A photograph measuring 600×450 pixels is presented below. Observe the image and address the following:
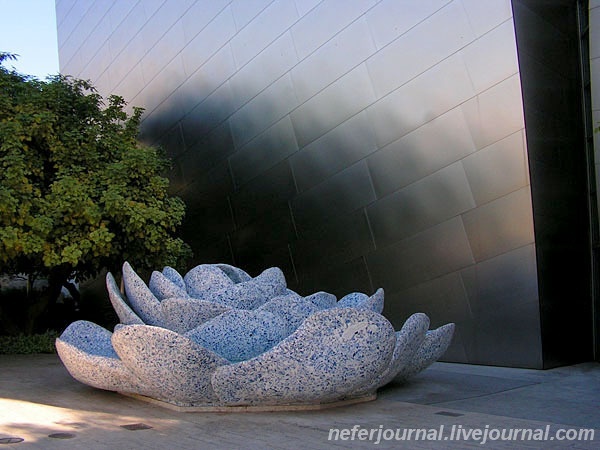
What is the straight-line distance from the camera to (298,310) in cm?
858

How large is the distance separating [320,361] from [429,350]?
267 cm

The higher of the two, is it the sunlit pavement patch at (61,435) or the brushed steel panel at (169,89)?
the brushed steel panel at (169,89)

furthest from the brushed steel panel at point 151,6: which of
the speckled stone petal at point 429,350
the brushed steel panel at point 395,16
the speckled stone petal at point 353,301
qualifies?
the speckled stone petal at point 429,350

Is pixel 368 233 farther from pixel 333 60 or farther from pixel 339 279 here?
pixel 333 60

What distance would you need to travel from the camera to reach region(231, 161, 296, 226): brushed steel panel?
15.9m

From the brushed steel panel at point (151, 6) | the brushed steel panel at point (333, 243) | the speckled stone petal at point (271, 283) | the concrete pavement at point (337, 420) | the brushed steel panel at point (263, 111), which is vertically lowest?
the concrete pavement at point (337, 420)

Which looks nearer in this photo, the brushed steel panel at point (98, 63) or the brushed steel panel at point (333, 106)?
the brushed steel panel at point (333, 106)

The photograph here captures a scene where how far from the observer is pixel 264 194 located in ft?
54.8

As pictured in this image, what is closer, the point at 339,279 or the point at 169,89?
the point at 339,279

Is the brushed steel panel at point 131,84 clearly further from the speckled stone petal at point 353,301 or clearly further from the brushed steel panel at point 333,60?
the speckled stone petal at point 353,301

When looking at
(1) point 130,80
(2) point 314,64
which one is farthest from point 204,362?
(1) point 130,80

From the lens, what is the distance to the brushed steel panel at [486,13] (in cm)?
1155

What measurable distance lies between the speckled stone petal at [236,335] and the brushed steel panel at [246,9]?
10697 mm

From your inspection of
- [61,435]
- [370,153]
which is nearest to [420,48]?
[370,153]
